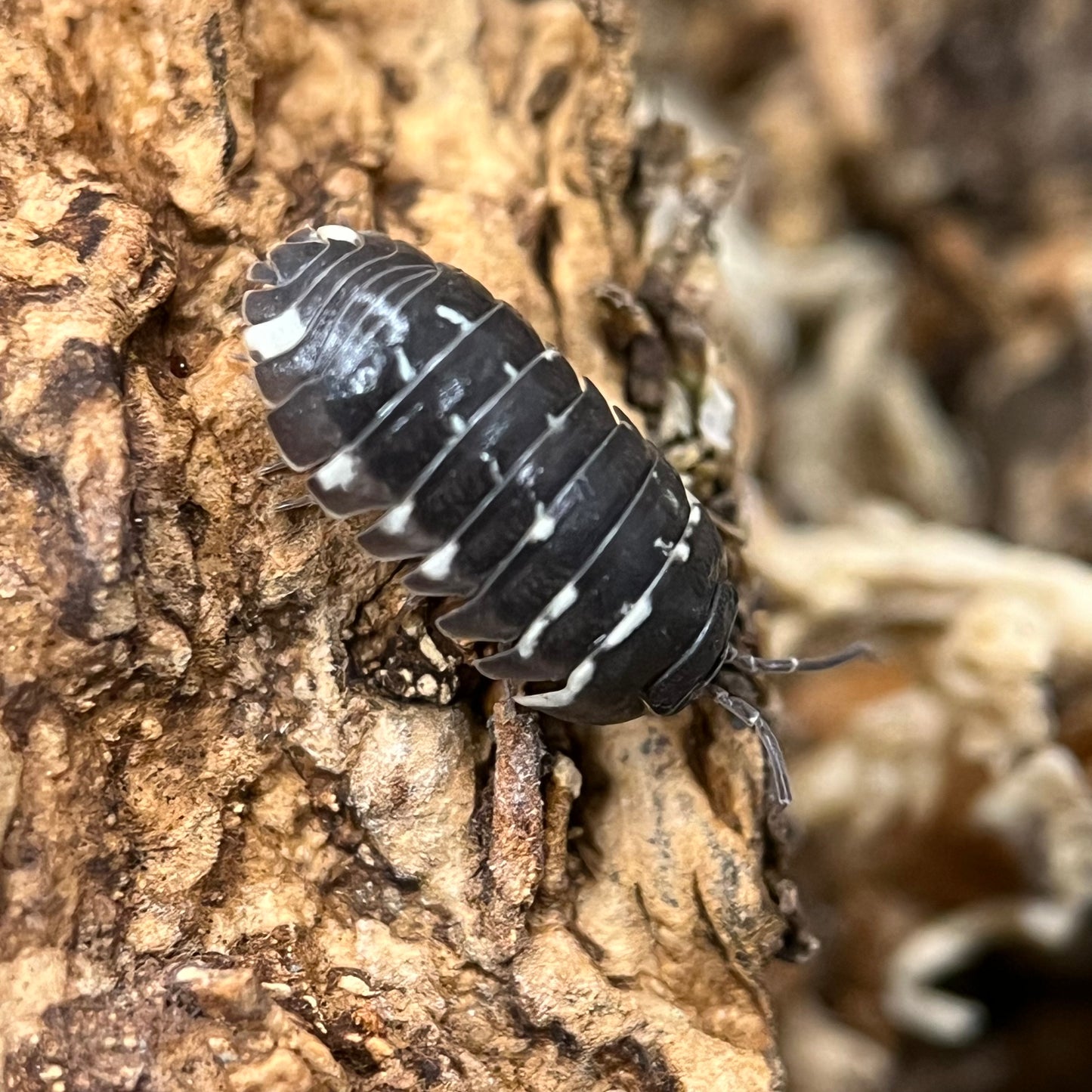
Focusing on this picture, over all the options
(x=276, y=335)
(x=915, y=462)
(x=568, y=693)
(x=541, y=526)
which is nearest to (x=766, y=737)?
(x=568, y=693)

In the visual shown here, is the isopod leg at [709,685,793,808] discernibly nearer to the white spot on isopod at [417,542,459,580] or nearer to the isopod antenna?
the isopod antenna

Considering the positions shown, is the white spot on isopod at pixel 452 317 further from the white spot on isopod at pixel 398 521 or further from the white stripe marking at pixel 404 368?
the white spot on isopod at pixel 398 521

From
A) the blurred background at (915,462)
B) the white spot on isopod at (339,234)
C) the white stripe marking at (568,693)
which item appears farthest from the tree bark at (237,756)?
the blurred background at (915,462)

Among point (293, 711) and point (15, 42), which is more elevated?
point (15, 42)

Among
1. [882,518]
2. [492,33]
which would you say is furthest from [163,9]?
[882,518]

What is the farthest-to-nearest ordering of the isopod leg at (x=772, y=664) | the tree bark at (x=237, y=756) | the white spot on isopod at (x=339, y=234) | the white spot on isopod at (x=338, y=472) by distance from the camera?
1. the isopod leg at (x=772, y=664)
2. the white spot on isopod at (x=339, y=234)
3. the white spot on isopod at (x=338, y=472)
4. the tree bark at (x=237, y=756)

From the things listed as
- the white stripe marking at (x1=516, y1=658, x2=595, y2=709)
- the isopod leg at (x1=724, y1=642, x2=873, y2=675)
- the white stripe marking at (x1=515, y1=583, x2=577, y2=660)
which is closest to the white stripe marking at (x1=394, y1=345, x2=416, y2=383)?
the white stripe marking at (x1=515, y1=583, x2=577, y2=660)

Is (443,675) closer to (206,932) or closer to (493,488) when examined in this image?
(493,488)
